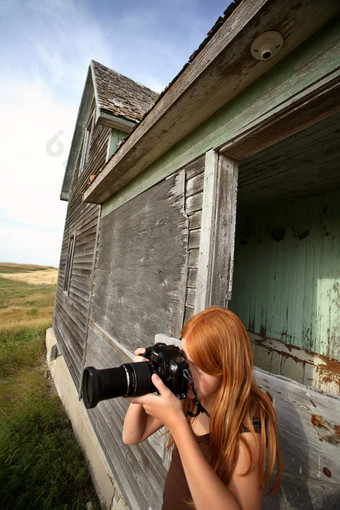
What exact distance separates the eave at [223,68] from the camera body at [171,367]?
145cm

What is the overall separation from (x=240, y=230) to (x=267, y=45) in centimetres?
285

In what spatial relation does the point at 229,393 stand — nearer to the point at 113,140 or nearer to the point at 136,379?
the point at 136,379

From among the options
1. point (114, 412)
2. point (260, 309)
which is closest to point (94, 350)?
point (114, 412)

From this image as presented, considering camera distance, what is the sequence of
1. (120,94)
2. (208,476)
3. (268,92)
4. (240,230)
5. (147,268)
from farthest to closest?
(120,94) → (240,230) → (147,268) → (268,92) → (208,476)

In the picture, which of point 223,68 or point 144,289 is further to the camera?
point 144,289

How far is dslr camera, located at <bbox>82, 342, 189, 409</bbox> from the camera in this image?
3.34ft

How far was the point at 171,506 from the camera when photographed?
3.64 ft

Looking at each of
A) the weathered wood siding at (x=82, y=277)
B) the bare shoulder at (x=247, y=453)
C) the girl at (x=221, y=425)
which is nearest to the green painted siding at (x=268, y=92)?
the girl at (x=221, y=425)

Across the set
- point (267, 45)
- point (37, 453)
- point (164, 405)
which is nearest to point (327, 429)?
point (164, 405)

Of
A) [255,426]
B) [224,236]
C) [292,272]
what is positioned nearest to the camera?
[255,426]

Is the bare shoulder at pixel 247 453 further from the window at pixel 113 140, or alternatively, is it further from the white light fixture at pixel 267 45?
the window at pixel 113 140

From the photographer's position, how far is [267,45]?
1180 millimetres

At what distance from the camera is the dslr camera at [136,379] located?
1019 mm

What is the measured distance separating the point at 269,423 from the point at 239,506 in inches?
10.9
